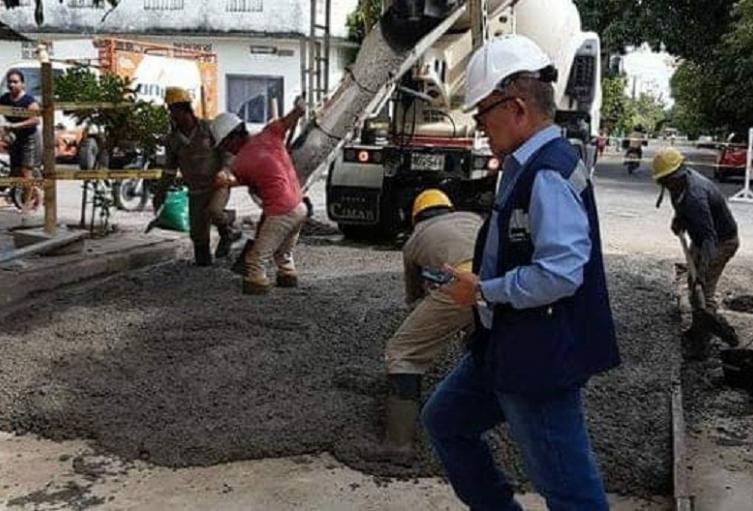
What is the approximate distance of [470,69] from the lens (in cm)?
301

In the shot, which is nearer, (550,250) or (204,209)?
(550,250)

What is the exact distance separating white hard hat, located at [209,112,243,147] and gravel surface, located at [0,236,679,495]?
1.33 m

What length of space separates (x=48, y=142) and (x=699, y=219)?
16.9 ft

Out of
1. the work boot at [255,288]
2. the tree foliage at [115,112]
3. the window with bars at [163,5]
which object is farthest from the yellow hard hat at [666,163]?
the window with bars at [163,5]

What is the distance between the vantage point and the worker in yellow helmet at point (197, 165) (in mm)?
8445

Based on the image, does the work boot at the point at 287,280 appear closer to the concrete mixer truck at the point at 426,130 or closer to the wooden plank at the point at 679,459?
the concrete mixer truck at the point at 426,130

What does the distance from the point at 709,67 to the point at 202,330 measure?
2528 cm

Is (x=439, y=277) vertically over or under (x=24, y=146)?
under

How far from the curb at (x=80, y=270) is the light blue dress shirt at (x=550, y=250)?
4912mm

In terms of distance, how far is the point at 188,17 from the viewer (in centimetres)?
3064

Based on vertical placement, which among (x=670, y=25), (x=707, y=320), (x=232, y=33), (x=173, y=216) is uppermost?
(x=670, y=25)

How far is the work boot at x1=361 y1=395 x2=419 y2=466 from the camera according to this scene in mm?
4453

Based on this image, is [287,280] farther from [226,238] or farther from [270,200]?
[226,238]

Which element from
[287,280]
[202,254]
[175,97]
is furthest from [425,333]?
[175,97]
